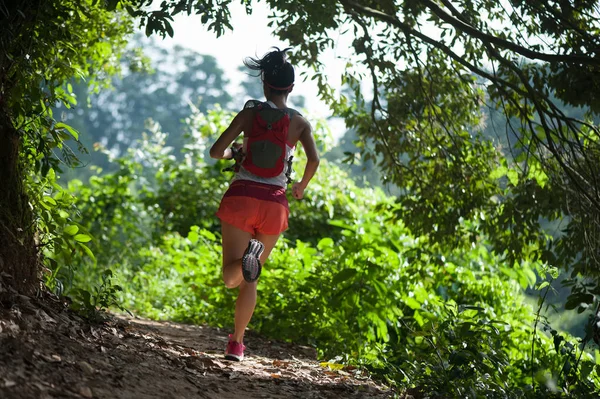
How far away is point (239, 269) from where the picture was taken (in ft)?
15.1

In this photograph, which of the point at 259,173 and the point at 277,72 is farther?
the point at 277,72

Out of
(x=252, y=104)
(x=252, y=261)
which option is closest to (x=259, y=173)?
(x=252, y=104)

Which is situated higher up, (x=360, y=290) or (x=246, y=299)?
(x=360, y=290)

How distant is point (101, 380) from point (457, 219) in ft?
12.5

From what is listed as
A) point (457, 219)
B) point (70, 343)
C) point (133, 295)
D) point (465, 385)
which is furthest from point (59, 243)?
point (133, 295)

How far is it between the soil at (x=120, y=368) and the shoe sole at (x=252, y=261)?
1.87 ft

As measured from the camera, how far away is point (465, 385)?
383cm

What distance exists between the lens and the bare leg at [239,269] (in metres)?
4.66

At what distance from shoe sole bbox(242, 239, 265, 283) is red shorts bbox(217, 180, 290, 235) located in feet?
0.46

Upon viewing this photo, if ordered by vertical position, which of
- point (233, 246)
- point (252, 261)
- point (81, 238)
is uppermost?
point (233, 246)

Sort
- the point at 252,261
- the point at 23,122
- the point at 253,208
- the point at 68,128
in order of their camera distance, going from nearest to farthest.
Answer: the point at 23,122 → the point at 68,128 → the point at 252,261 → the point at 253,208

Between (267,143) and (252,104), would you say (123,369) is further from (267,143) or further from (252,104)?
(252,104)

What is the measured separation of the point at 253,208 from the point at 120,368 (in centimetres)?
147

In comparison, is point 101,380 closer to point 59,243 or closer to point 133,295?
point 59,243
